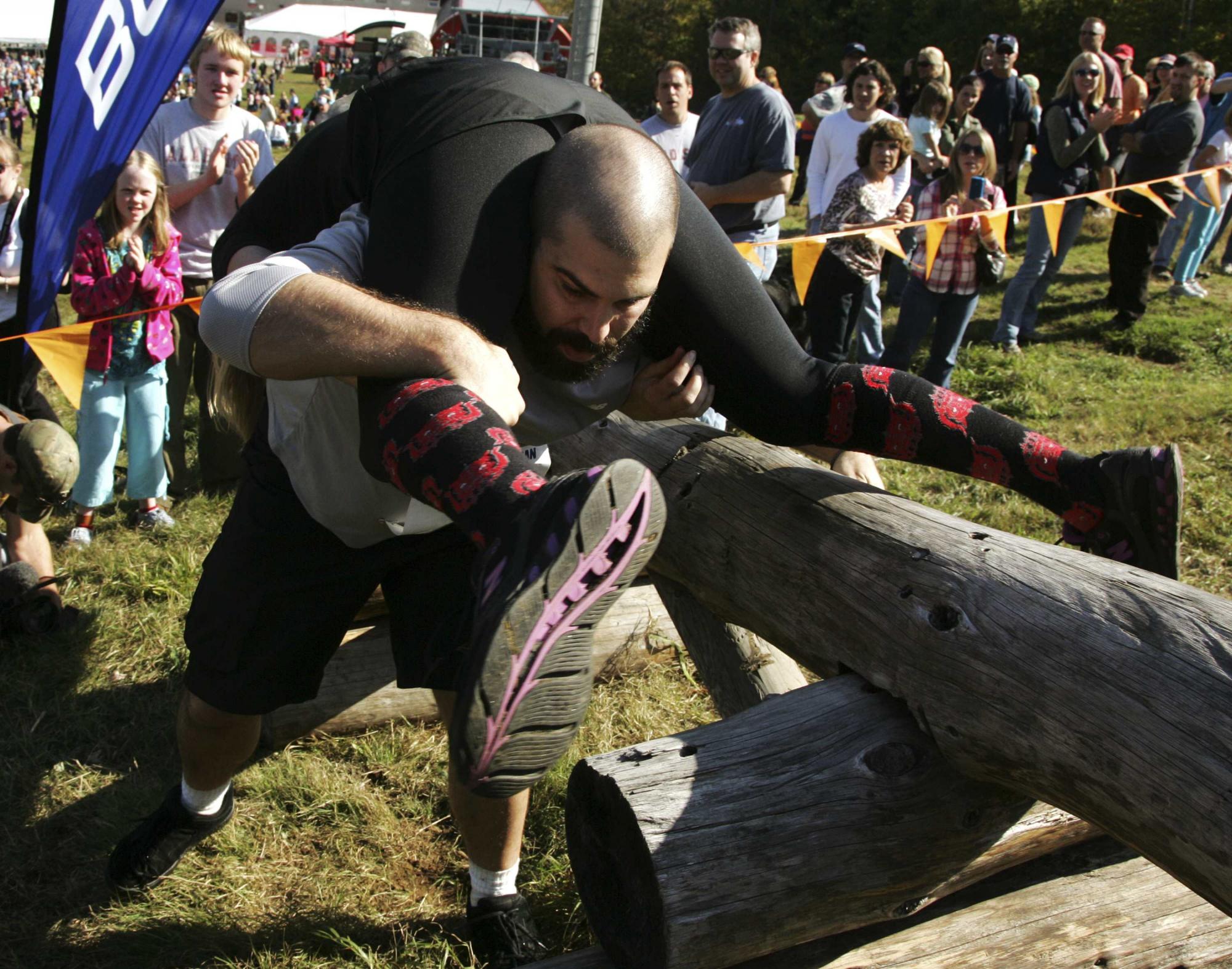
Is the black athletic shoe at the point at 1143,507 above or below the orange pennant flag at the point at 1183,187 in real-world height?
below

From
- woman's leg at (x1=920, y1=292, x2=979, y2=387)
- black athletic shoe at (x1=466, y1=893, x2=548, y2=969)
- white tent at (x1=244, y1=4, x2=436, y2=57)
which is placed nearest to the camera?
black athletic shoe at (x1=466, y1=893, x2=548, y2=969)

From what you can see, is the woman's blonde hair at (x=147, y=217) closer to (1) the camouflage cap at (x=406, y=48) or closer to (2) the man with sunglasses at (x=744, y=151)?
(1) the camouflage cap at (x=406, y=48)

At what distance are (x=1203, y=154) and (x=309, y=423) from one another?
29.4 feet

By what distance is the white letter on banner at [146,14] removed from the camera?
10.2 feet

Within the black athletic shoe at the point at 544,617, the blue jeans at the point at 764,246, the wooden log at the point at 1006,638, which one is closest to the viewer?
the black athletic shoe at the point at 544,617

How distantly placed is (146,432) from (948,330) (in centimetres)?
445

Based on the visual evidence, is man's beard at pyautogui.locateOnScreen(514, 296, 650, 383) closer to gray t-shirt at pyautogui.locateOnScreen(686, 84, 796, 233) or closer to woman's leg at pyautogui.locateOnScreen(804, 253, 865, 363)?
gray t-shirt at pyautogui.locateOnScreen(686, 84, 796, 233)

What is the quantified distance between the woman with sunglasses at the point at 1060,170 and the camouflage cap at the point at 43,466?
6335 mm

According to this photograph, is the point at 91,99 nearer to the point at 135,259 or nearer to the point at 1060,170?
the point at 135,259

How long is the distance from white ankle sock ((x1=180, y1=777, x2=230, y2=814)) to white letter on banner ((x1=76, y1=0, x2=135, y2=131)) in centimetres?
193

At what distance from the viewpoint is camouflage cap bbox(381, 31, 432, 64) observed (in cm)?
557

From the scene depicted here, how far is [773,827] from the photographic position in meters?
1.86

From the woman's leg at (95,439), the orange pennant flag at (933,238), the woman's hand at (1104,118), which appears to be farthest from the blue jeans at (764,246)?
the woman's hand at (1104,118)

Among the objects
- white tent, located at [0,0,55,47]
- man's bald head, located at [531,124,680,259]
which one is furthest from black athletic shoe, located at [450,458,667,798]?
white tent, located at [0,0,55,47]
